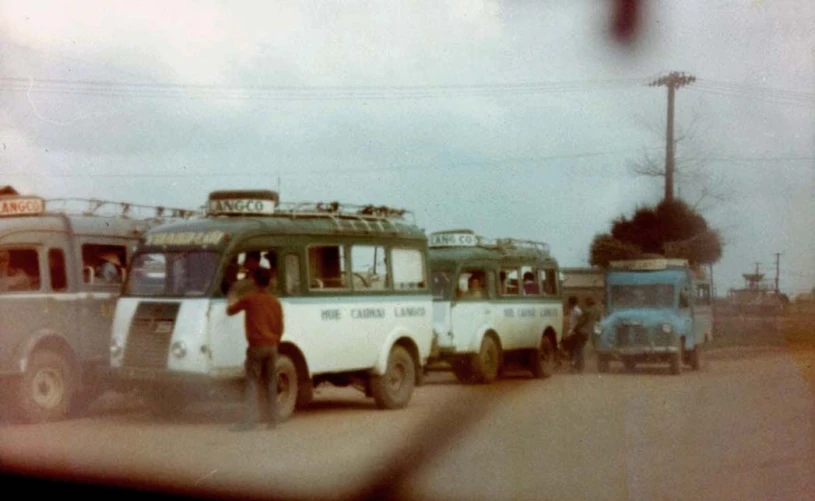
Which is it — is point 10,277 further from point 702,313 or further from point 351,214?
point 702,313

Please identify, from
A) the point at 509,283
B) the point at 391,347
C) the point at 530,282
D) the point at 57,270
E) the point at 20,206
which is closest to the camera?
the point at 57,270

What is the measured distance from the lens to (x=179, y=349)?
40.1 feet

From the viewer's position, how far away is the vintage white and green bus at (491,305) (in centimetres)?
1848

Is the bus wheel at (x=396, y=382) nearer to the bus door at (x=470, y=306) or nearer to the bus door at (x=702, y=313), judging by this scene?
the bus door at (x=470, y=306)

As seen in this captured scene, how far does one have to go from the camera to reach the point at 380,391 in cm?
1455

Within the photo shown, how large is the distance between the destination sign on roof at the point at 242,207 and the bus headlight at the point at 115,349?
6.40 ft

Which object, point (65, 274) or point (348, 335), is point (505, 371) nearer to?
point (348, 335)

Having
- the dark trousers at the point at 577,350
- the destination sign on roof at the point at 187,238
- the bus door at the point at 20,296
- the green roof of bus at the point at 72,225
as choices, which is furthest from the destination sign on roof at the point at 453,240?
the bus door at the point at 20,296

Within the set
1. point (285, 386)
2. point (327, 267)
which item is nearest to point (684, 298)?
point (327, 267)

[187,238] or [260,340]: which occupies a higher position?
[187,238]

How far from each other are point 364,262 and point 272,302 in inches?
106

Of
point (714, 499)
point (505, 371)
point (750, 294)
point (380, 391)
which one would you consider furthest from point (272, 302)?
point (750, 294)

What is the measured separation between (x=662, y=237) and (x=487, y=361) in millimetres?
21681

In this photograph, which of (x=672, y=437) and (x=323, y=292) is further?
(x=323, y=292)
